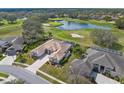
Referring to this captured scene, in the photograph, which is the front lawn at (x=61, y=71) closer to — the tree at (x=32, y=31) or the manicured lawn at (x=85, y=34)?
the manicured lawn at (x=85, y=34)

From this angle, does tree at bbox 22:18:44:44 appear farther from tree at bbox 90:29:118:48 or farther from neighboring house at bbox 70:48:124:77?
tree at bbox 90:29:118:48

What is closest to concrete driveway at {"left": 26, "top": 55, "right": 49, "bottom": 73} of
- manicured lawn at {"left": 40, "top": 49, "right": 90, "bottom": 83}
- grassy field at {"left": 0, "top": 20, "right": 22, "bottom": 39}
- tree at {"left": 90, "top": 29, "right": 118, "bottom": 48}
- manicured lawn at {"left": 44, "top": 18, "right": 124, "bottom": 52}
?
manicured lawn at {"left": 40, "top": 49, "right": 90, "bottom": 83}

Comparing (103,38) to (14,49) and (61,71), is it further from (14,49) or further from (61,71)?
(14,49)

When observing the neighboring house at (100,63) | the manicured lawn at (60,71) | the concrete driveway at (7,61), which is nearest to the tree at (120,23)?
the neighboring house at (100,63)
